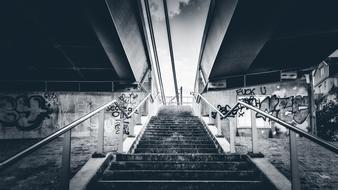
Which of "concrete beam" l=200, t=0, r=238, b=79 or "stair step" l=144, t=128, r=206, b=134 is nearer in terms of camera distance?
"concrete beam" l=200, t=0, r=238, b=79

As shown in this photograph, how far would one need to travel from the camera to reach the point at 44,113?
8.10m

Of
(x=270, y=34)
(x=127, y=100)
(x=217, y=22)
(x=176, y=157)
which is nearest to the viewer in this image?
(x=176, y=157)

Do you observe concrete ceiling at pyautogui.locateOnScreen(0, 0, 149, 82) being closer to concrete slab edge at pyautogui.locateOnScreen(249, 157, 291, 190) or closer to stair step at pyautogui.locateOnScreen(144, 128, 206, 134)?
stair step at pyautogui.locateOnScreen(144, 128, 206, 134)

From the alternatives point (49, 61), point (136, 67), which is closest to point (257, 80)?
point (136, 67)

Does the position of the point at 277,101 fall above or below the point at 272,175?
above

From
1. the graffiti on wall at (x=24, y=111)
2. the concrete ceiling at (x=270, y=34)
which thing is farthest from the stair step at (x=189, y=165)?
the graffiti on wall at (x=24, y=111)

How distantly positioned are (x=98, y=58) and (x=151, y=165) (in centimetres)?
481

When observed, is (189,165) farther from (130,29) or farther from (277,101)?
(277,101)

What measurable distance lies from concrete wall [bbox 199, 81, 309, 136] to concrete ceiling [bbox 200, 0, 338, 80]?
0.75m

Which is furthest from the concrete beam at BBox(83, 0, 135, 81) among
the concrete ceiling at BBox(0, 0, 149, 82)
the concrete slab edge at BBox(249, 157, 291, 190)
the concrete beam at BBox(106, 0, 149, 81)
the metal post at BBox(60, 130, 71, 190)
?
the concrete slab edge at BBox(249, 157, 291, 190)

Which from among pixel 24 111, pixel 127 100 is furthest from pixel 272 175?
pixel 24 111

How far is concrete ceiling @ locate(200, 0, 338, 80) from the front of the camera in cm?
469

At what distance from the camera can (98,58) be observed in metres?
7.06

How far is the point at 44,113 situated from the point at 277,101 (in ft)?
29.6
